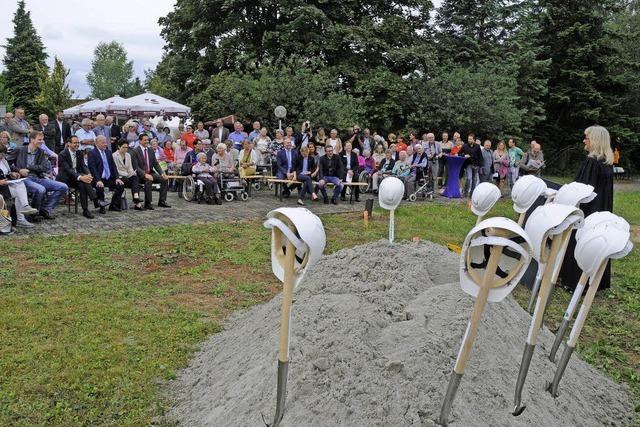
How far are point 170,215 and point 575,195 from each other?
870cm

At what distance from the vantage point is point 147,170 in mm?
12828

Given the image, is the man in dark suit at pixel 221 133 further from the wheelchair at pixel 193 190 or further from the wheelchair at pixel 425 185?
the wheelchair at pixel 425 185

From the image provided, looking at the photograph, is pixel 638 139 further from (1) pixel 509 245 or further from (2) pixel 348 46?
(1) pixel 509 245

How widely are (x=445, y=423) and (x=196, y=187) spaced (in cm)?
1162

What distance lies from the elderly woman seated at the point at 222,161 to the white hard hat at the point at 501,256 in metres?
11.4

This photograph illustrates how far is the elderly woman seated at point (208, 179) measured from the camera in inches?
539

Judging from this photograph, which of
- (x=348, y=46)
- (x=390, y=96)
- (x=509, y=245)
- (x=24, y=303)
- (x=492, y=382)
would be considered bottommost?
(x=24, y=303)

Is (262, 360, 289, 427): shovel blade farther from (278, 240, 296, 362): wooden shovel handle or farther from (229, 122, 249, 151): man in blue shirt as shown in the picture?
(229, 122, 249, 151): man in blue shirt

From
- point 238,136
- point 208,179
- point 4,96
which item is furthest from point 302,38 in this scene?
point 4,96

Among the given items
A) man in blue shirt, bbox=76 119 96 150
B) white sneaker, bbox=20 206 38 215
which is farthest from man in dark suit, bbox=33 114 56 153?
white sneaker, bbox=20 206 38 215

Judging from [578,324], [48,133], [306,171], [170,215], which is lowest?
[170,215]

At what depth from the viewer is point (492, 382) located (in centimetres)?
369

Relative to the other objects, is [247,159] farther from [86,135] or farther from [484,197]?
[484,197]

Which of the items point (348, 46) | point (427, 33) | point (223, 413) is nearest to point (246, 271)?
point (223, 413)
